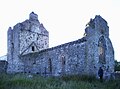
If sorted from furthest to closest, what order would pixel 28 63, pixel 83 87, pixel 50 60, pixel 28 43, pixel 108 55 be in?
pixel 28 43, pixel 28 63, pixel 50 60, pixel 108 55, pixel 83 87

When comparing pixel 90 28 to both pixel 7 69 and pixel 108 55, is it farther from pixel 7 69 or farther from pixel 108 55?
pixel 7 69

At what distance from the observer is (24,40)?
32.4 metres

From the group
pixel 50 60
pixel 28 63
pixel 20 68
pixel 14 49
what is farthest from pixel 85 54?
pixel 14 49

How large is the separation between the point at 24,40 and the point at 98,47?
1473cm

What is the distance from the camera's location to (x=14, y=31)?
109 feet

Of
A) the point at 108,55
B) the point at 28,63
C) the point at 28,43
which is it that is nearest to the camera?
the point at 108,55

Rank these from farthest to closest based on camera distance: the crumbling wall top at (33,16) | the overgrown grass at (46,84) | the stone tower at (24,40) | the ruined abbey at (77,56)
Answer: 1. the crumbling wall top at (33,16)
2. the stone tower at (24,40)
3. the ruined abbey at (77,56)
4. the overgrown grass at (46,84)

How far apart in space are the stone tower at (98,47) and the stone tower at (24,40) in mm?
13248

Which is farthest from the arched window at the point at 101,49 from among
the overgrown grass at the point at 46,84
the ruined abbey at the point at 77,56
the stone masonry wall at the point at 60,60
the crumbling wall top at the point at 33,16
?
the crumbling wall top at the point at 33,16

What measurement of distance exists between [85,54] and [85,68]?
146 cm

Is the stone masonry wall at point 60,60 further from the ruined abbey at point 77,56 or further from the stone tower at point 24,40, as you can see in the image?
the stone tower at point 24,40

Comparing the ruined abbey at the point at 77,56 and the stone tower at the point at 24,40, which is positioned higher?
the stone tower at the point at 24,40

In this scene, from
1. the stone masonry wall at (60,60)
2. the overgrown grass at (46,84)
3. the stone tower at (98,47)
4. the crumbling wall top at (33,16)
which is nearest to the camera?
the overgrown grass at (46,84)

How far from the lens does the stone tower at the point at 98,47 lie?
20531 mm
